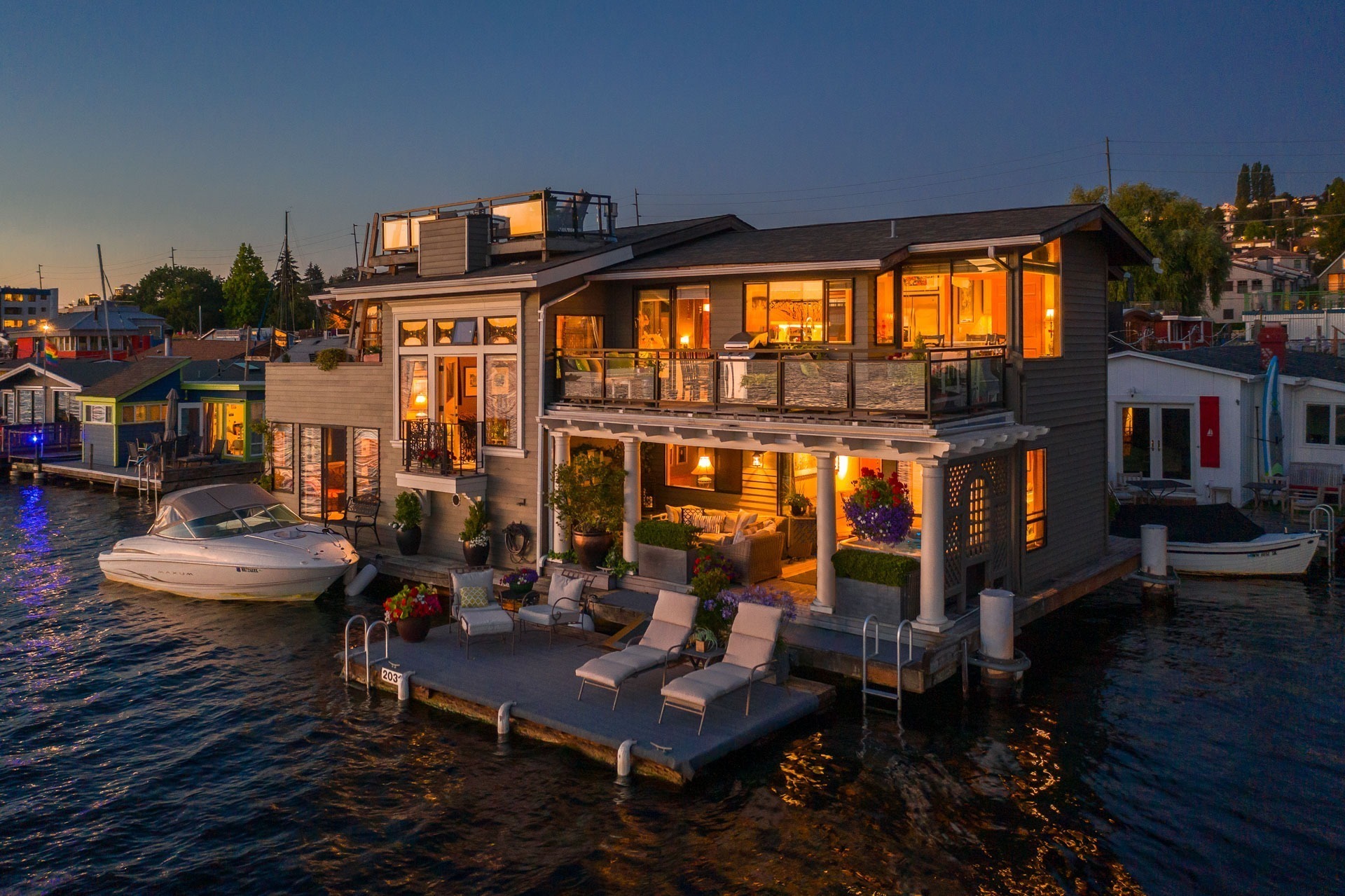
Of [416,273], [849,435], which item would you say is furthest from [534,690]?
[416,273]

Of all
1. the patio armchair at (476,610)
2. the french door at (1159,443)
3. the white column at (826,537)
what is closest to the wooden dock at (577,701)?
the patio armchair at (476,610)

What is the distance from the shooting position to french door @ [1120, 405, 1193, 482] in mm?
29047

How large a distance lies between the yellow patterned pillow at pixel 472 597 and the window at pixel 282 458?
11.4 m

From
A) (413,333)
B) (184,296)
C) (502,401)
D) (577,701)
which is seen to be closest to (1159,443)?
(502,401)

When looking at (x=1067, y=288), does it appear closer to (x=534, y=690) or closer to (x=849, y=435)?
(x=849, y=435)

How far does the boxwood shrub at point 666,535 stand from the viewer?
63.5 feet

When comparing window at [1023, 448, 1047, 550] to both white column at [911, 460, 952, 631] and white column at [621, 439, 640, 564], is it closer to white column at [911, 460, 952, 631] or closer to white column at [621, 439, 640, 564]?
white column at [911, 460, 952, 631]

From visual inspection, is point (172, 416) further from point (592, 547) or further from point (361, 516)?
point (592, 547)

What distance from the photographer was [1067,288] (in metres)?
20.0

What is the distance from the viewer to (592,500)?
66.7 feet

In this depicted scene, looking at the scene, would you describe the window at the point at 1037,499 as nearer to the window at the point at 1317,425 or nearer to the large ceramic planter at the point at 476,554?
the large ceramic planter at the point at 476,554

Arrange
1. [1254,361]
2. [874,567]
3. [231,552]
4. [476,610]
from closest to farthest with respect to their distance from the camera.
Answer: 1. [874,567]
2. [476,610]
3. [231,552]
4. [1254,361]

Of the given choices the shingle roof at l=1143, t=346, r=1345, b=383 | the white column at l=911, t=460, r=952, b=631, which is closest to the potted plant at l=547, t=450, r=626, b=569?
the white column at l=911, t=460, r=952, b=631

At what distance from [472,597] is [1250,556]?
16.7m
